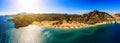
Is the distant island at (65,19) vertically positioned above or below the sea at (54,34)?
above

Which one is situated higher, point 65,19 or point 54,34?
point 65,19

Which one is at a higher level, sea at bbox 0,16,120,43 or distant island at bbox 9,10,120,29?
distant island at bbox 9,10,120,29

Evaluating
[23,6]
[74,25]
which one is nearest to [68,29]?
[74,25]

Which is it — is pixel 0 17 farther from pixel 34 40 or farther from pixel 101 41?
pixel 101 41
